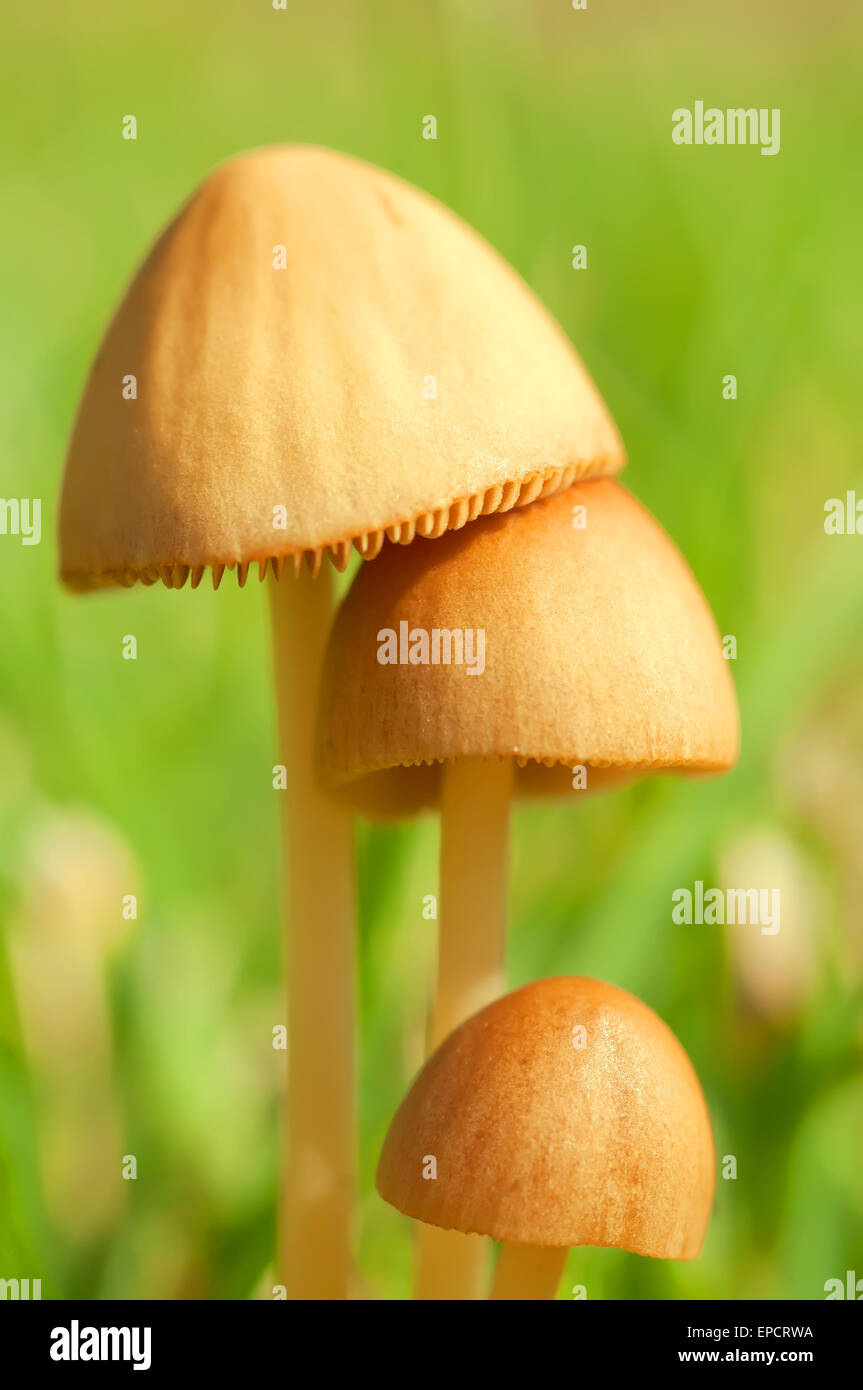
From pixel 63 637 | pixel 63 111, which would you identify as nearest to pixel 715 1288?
pixel 63 637

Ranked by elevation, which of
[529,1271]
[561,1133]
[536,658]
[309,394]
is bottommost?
[529,1271]

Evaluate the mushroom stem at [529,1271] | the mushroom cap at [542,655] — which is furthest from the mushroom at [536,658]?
the mushroom stem at [529,1271]

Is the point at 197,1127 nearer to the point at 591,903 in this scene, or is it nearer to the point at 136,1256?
the point at 136,1256

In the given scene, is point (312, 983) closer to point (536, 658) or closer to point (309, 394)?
point (536, 658)

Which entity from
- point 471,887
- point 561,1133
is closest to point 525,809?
point 471,887

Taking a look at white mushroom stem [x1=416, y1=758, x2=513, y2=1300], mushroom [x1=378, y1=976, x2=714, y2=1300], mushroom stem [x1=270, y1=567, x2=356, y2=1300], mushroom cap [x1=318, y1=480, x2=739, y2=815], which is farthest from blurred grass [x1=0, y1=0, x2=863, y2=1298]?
mushroom cap [x1=318, y1=480, x2=739, y2=815]

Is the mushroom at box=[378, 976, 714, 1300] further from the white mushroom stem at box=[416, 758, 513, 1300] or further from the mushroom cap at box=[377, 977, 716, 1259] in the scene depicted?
the white mushroom stem at box=[416, 758, 513, 1300]
